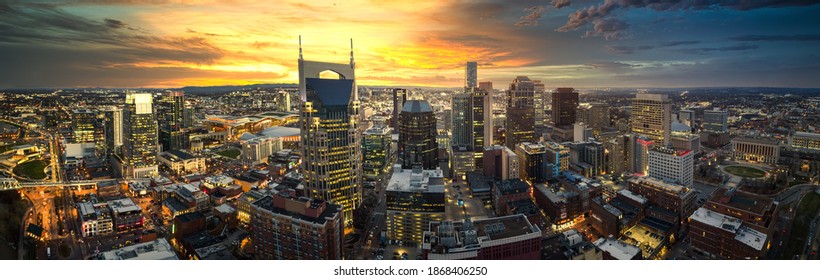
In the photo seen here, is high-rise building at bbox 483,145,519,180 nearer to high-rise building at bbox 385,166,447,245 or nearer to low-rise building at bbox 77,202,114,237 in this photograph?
high-rise building at bbox 385,166,447,245

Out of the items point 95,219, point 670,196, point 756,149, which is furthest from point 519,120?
point 95,219

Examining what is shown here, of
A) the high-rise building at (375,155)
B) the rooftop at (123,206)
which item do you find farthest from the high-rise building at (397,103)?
the rooftop at (123,206)

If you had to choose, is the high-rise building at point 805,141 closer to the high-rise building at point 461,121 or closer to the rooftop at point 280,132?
the high-rise building at point 461,121

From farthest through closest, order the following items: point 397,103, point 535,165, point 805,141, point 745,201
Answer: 1. point 397,103
2. point 535,165
3. point 745,201
4. point 805,141

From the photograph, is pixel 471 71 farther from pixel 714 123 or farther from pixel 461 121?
pixel 461 121

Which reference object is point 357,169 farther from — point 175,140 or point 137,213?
point 175,140

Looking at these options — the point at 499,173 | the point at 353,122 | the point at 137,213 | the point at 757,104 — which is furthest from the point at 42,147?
the point at 499,173
